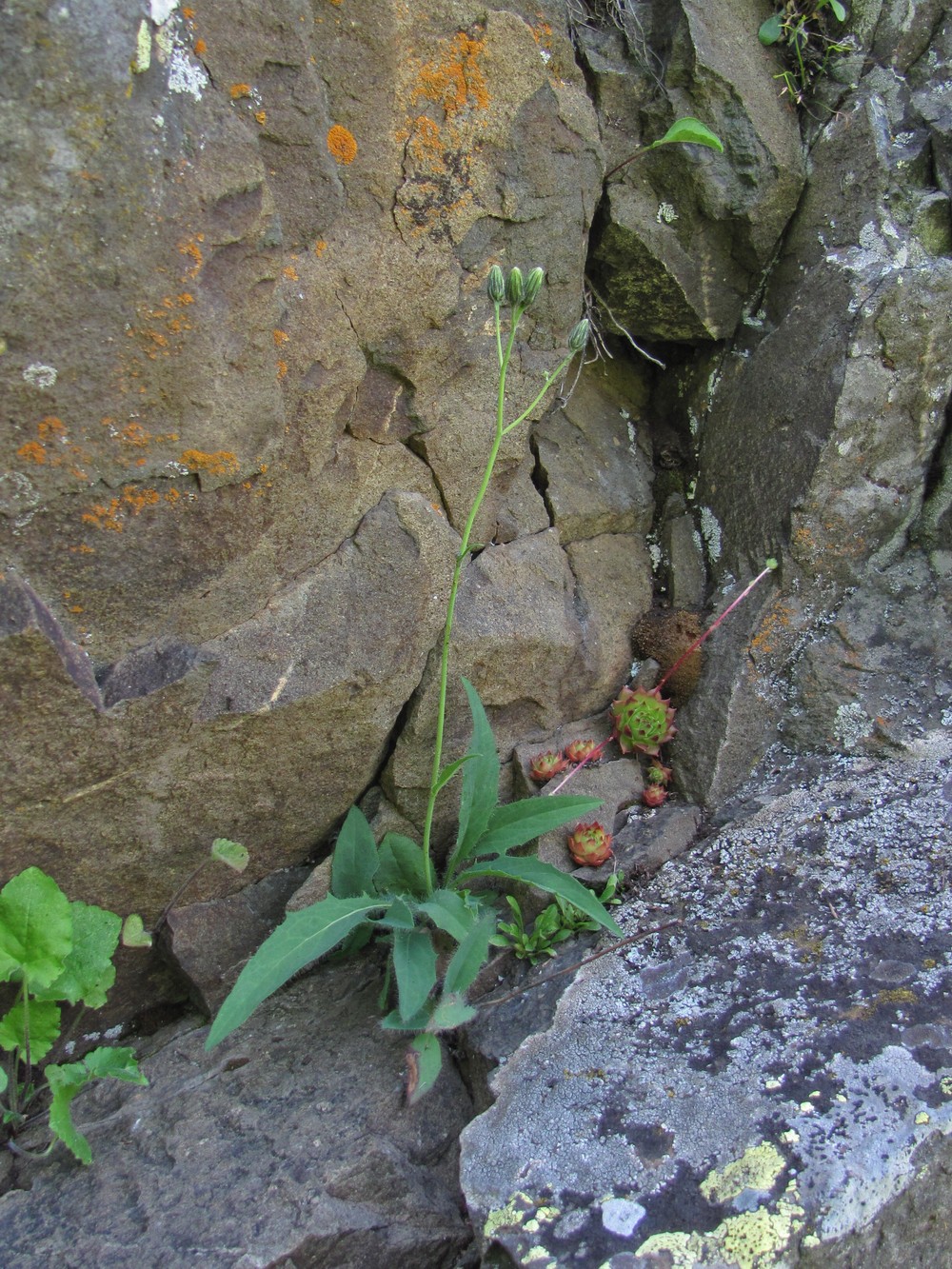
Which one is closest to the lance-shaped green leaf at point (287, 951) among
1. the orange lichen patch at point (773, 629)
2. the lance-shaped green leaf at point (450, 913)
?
the lance-shaped green leaf at point (450, 913)

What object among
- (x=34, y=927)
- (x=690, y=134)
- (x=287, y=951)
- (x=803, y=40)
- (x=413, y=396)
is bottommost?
(x=287, y=951)

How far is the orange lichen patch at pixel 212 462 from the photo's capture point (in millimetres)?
1998

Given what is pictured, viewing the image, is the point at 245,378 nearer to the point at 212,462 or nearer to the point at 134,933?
the point at 212,462

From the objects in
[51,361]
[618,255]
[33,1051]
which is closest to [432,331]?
[618,255]

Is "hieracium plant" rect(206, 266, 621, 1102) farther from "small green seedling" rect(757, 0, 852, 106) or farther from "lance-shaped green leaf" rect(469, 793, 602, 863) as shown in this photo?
"small green seedling" rect(757, 0, 852, 106)

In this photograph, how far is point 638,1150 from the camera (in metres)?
1.68

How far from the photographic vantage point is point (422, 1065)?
196 cm

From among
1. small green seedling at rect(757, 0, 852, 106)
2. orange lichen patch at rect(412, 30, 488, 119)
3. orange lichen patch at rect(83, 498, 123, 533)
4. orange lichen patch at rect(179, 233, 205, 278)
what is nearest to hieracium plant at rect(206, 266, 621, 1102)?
orange lichen patch at rect(412, 30, 488, 119)

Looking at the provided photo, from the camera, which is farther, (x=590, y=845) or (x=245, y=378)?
(x=590, y=845)

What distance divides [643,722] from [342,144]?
5.27ft

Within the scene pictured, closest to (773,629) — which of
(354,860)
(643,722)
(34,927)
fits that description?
(643,722)

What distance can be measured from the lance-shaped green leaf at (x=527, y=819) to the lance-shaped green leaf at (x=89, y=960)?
0.81m

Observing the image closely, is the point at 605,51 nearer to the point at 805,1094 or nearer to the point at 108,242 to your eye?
the point at 108,242

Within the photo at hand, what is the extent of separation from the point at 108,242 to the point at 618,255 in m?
1.52
